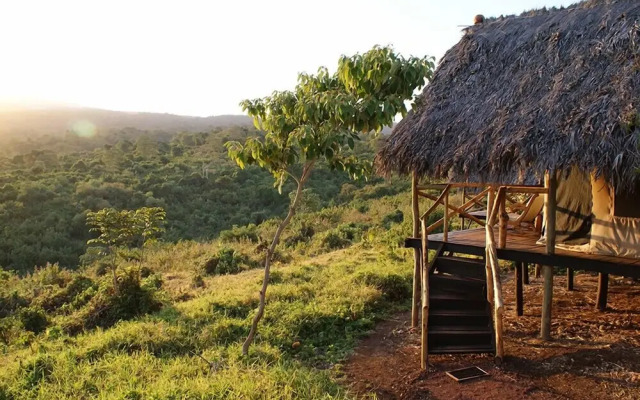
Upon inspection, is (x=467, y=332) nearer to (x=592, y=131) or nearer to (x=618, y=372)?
(x=618, y=372)

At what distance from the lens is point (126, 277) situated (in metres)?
9.68

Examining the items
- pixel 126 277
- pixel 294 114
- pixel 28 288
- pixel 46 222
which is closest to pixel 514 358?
pixel 294 114

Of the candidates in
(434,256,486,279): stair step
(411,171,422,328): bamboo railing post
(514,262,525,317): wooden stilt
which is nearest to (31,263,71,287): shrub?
(411,171,422,328): bamboo railing post

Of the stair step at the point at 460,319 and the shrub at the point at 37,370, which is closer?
the shrub at the point at 37,370

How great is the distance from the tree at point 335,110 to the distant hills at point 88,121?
53334 millimetres

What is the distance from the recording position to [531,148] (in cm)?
581

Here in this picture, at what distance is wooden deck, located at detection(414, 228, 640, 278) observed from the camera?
233 inches

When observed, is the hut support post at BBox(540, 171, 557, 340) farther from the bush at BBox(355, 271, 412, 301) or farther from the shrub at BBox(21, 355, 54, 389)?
the shrub at BBox(21, 355, 54, 389)

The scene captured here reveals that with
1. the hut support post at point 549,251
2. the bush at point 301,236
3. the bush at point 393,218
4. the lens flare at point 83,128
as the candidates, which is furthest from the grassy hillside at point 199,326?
the lens flare at point 83,128

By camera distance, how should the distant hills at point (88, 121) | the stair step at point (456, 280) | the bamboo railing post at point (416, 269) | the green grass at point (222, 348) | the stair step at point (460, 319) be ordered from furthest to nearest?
the distant hills at point (88, 121), the bamboo railing post at point (416, 269), the stair step at point (456, 280), the stair step at point (460, 319), the green grass at point (222, 348)

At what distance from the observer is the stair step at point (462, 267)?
A: 22.4 ft

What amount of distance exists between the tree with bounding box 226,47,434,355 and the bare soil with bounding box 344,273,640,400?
1.78 meters

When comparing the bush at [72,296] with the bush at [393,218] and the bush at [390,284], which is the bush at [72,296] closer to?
the bush at [390,284]

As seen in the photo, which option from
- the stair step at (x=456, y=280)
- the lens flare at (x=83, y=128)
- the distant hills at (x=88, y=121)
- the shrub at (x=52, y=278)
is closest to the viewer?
the stair step at (x=456, y=280)
